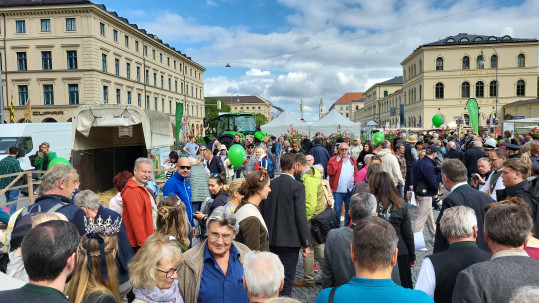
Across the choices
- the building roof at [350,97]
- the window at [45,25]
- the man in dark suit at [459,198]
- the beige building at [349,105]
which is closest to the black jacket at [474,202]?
the man in dark suit at [459,198]

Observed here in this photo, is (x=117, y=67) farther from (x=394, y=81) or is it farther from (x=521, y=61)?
(x=394, y=81)

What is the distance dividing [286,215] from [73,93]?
4322 centimetres

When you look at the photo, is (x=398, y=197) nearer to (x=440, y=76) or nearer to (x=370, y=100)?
(x=440, y=76)

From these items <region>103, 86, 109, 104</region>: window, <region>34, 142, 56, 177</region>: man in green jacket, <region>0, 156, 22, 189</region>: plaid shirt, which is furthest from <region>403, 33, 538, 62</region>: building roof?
<region>0, 156, 22, 189</region>: plaid shirt

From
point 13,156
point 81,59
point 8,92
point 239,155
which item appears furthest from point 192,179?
point 8,92

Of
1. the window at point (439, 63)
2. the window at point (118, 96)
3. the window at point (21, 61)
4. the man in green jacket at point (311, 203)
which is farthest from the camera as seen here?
the window at point (439, 63)

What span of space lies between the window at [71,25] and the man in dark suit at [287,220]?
4325cm

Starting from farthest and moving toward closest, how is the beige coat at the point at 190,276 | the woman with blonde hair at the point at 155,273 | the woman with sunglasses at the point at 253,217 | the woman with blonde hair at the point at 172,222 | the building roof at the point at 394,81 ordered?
the building roof at the point at 394,81
the woman with blonde hair at the point at 172,222
the woman with sunglasses at the point at 253,217
the beige coat at the point at 190,276
the woman with blonde hair at the point at 155,273

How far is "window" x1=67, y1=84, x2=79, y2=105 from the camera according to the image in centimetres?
4156

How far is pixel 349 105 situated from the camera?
176375 mm

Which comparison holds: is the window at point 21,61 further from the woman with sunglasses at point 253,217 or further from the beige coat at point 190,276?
the beige coat at point 190,276

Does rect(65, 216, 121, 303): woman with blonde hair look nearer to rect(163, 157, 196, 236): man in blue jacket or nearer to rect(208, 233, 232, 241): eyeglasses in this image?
rect(208, 233, 232, 241): eyeglasses

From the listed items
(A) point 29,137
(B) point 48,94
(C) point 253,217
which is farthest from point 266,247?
(B) point 48,94

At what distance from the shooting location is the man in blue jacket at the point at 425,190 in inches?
289
